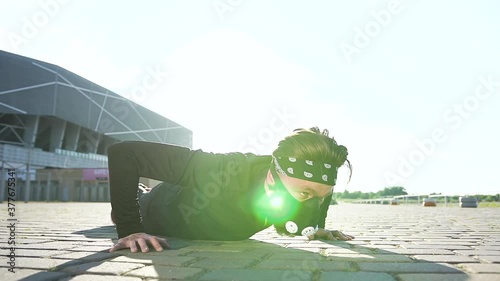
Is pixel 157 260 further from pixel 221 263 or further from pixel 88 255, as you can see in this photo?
pixel 88 255

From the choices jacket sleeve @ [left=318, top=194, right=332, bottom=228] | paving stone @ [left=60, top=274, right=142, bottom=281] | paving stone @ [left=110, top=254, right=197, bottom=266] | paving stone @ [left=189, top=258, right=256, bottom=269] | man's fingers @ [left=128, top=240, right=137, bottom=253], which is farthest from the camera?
jacket sleeve @ [left=318, top=194, right=332, bottom=228]

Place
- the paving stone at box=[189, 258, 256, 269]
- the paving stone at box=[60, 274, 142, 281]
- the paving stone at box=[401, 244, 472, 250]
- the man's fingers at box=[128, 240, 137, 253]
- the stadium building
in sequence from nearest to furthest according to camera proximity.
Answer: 1. the paving stone at box=[60, 274, 142, 281]
2. the paving stone at box=[189, 258, 256, 269]
3. the man's fingers at box=[128, 240, 137, 253]
4. the paving stone at box=[401, 244, 472, 250]
5. the stadium building

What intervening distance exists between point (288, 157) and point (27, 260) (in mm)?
1982

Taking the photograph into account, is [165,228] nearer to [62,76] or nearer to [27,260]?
[27,260]

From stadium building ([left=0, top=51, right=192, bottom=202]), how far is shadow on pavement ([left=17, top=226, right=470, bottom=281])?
106ft

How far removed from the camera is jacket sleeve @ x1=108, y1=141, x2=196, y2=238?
3371mm

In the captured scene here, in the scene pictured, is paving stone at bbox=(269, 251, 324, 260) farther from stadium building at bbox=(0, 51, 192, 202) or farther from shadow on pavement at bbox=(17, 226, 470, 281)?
stadium building at bbox=(0, 51, 192, 202)

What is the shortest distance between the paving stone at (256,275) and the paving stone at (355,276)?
0.10 metres

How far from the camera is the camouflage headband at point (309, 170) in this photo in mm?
3102

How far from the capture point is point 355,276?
7.71 ft

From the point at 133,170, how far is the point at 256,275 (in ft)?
4.99

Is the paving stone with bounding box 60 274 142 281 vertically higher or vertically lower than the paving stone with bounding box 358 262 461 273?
lower

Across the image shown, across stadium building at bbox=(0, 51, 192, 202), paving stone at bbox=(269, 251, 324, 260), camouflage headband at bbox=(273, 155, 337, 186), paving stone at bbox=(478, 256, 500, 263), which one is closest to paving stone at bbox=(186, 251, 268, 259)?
paving stone at bbox=(269, 251, 324, 260)

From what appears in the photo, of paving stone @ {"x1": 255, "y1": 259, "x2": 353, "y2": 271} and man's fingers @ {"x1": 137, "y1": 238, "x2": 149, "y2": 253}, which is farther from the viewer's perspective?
man's fingers @ {"x1": 137, "y1": 238, "x2": 149, "y2": 253}
